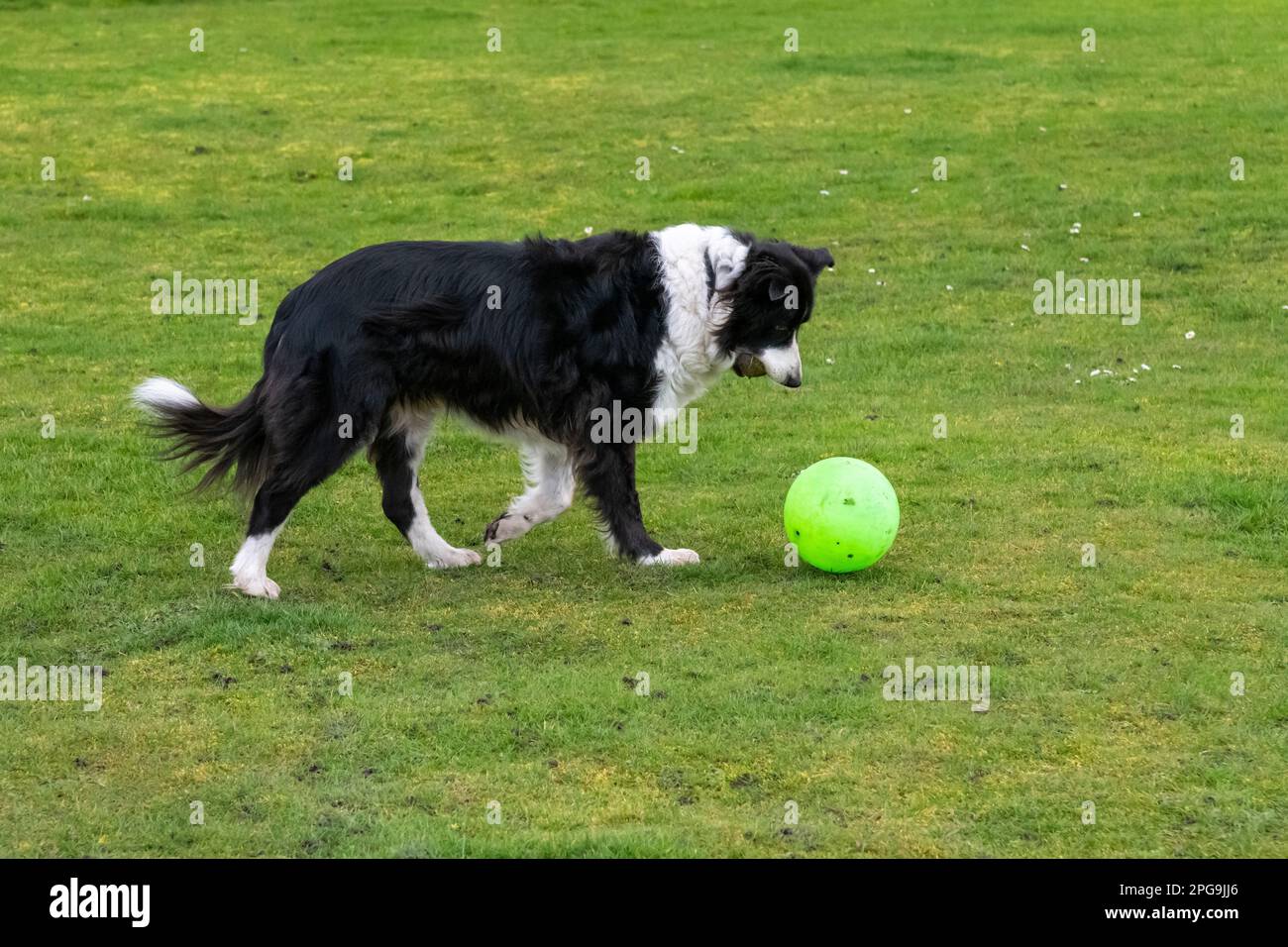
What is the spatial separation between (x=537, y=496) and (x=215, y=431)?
188cm

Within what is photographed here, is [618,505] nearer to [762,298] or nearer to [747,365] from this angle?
[747,365]

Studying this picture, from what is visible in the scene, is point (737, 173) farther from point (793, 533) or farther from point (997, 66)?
point (793, 533)

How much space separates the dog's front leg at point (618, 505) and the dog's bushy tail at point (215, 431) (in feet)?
5.87

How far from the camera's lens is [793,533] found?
28.8 feet

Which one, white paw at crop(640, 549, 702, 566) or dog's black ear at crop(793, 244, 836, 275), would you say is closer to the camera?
white paw at crop(640, 549, 702, 566)

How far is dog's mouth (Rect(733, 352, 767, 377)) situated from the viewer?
9273mm

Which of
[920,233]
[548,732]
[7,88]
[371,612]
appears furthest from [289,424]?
[7,88]

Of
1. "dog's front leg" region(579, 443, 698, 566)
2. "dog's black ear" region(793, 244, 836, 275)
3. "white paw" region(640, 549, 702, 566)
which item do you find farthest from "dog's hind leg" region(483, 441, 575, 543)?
"dog's black ear" region(793, 244, 836, 275)

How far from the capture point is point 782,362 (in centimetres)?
929

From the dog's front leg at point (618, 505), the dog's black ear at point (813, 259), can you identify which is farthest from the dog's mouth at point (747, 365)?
the dog's front leg at point (618, 505)

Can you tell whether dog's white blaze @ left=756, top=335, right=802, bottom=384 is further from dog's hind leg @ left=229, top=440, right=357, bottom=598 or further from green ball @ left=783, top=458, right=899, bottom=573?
dog's hind leg @ left=229, top=440, right=357, bottom=598

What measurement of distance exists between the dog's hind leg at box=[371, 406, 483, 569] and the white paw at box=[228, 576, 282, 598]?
1.06 metres

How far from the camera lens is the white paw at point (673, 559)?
358 inches

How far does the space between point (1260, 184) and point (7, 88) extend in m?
17.7
